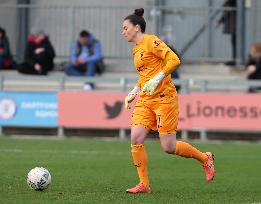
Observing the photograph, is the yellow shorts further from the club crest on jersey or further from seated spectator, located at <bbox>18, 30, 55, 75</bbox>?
seated spectator, located at <bbox>18, 30, 55, 75</bbox>

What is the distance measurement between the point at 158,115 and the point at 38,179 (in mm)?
1507

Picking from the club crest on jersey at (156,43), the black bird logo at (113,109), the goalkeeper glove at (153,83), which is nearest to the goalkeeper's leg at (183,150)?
the goalkeeper glove at (153,83)

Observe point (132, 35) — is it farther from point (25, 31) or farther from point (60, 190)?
point (25, 31)

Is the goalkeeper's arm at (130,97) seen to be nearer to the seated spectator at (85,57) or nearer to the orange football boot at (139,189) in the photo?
the orange football boot at (139,189)

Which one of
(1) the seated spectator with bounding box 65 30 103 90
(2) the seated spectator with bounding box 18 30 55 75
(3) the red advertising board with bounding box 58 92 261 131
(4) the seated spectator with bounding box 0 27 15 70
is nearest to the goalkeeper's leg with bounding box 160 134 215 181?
(3) the red advertising board with bounding box 58 92 261 131

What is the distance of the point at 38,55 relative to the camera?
78.6ft

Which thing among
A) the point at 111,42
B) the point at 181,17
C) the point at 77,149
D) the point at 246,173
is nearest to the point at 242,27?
the point at 181,17

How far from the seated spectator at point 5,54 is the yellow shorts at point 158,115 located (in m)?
13.7

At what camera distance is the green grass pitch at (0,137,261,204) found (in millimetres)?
10422

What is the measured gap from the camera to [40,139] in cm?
2056

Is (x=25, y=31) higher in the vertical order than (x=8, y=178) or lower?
higher

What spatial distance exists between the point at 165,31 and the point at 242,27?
77.9 inches

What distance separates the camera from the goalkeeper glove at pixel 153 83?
34.7 ft

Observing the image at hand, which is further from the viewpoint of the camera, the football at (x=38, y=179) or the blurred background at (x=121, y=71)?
the blurred background at (x=121, y=71)
